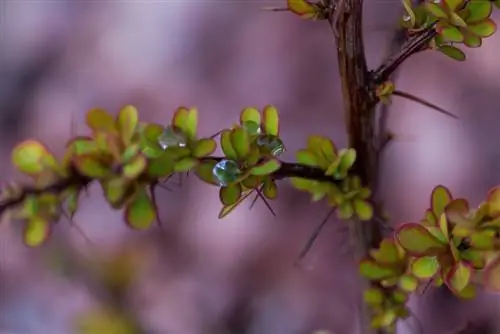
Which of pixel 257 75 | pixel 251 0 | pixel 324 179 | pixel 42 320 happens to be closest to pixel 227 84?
pixel 257 75

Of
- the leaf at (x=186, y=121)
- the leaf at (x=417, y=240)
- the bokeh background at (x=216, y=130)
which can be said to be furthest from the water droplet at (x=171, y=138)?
the bokeh background at (x=216, y=130)

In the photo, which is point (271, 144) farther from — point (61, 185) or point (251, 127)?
point (61, 185)

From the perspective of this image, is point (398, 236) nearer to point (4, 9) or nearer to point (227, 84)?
point (227, 84)

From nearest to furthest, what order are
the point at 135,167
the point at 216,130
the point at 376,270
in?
the point at 135,167
the point at 376,270
the point at 216,130

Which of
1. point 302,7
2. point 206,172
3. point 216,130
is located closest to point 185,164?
point 206,172

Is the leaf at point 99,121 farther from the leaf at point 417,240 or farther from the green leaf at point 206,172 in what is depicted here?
the leaf at point 417,240
